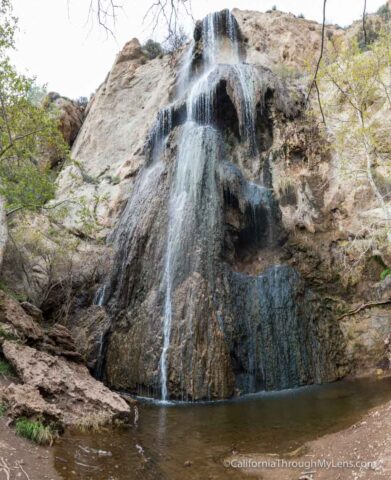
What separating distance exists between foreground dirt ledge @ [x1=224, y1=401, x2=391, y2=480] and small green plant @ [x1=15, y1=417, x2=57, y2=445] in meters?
2.88

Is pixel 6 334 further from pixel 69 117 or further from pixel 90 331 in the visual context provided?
pixel 69 117

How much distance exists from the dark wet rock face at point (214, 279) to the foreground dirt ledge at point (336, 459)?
5.51 meters

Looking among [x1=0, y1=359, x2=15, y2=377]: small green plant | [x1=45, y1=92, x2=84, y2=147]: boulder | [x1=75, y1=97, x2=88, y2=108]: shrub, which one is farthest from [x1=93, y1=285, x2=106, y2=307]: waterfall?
[x1=75, y1=97, x2=88, y2=108]: shrub

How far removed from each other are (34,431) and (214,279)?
28.0 feet

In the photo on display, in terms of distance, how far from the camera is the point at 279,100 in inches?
817

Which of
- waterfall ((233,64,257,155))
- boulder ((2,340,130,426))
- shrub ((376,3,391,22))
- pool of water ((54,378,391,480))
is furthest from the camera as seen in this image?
shrub ((376,3,391,22))

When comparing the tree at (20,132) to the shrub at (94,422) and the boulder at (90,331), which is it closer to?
the boulder at (90,331)

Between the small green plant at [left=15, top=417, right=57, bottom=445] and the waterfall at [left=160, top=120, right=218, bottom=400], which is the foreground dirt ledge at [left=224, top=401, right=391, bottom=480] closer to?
the small green plant at [left=15, top=417, right=57, bottom=445]

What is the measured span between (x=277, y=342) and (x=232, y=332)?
1.78 m

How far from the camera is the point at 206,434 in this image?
826 cm

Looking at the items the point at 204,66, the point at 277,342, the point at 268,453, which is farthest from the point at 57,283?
the point at 204,66

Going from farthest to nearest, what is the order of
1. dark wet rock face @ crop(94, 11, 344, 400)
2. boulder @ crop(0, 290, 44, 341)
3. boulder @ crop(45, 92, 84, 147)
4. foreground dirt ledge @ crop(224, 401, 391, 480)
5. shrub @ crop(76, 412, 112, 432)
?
boulder @ crop(45, 92, 84, 147), dark wet rock face @ crop(94, 11, 344, 400), boulder @ crop(0, 290, 44, 341), shrub @ crop(76, 412, 112, 432), foreground dirt ledge @ crop(224, 401, 391, 480)

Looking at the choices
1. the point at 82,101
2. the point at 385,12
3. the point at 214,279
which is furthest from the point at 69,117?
the point at 385,12

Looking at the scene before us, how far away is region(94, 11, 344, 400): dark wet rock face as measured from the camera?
13031mm
